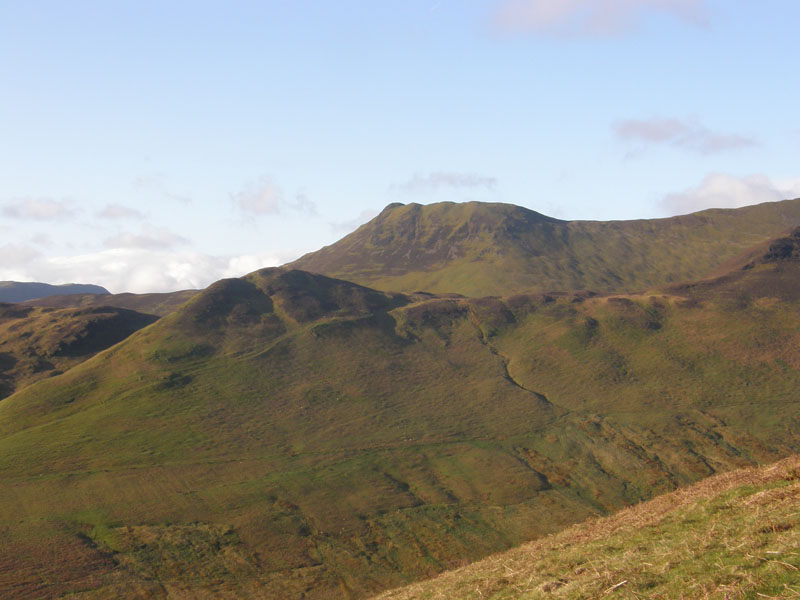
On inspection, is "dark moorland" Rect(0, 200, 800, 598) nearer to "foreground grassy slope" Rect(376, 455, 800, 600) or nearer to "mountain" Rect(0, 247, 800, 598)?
"mountain" Rect(0, 247, 800, 598)

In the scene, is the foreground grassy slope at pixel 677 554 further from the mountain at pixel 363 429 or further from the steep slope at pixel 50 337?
the steep slope at pixel 50 337

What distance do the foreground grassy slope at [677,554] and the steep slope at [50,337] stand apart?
95777 millimetres

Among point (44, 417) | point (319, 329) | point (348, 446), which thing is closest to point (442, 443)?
Answer: point (348, 446)

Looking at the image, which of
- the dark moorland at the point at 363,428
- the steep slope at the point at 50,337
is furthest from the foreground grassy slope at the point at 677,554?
the steep slope at the point at 50,337

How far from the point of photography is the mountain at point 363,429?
59.2 metres

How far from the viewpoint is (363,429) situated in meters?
88.4

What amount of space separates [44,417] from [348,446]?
39.9 meters

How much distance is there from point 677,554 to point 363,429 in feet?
236

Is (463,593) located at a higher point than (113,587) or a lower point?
higher

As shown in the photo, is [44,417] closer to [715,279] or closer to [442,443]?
[442,443]

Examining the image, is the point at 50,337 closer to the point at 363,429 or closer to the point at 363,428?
the point at 363,428

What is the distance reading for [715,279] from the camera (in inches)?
5502

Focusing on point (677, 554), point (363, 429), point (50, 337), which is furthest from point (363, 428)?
point (677, 554)

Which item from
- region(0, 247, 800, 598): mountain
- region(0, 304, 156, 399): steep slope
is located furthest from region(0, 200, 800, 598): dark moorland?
region(0, 304, 156, 399): steep slope
